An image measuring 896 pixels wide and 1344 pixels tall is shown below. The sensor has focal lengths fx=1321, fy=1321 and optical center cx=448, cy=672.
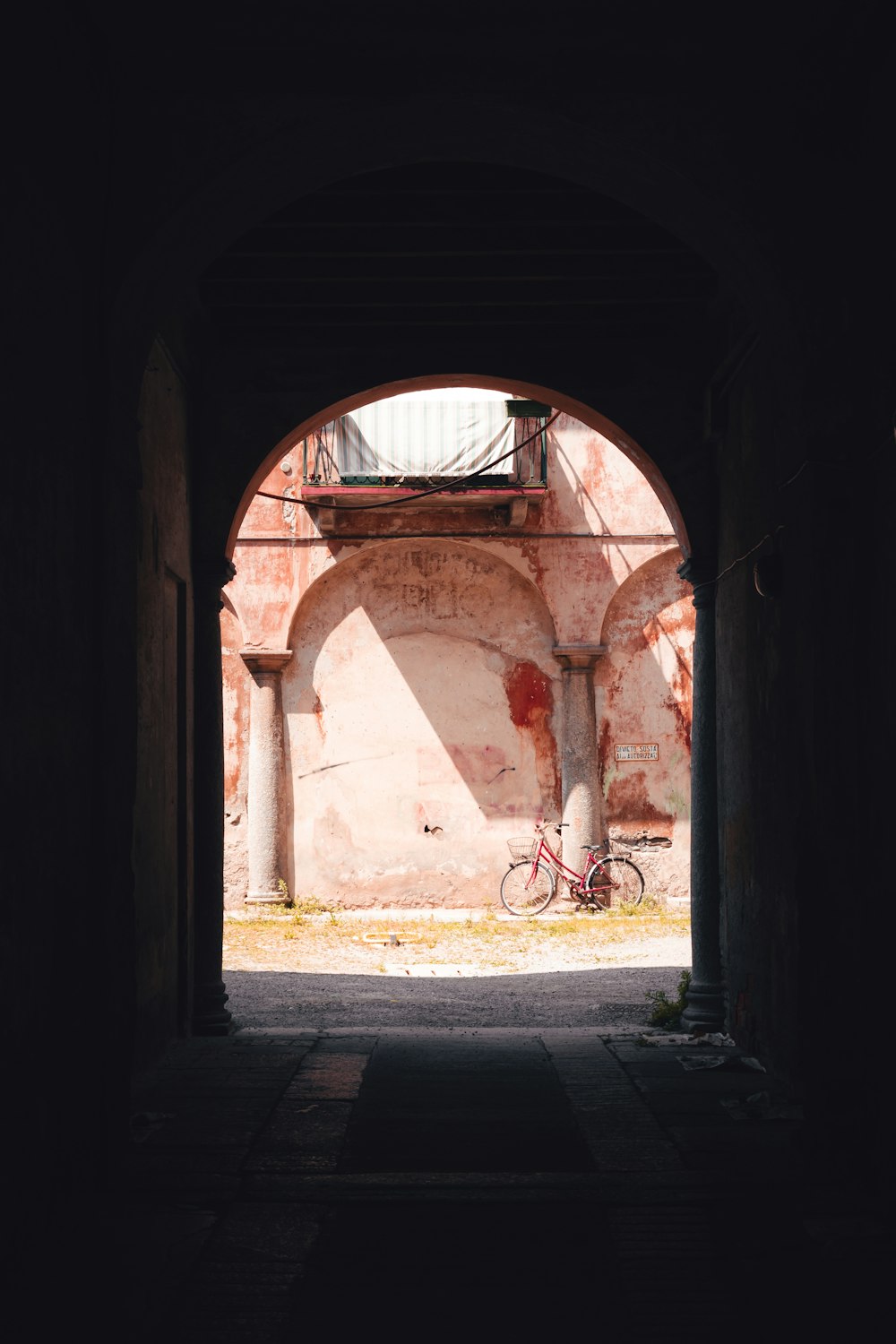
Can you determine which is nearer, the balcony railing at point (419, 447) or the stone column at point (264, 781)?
the balcony railing at point (419, 447)

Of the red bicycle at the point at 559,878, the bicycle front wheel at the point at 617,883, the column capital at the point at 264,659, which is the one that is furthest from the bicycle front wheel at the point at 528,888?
the column capital at the point at 264,659

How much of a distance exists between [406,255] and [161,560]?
1.97 meters

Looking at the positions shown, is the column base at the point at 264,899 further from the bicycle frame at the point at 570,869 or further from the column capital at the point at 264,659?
the bicycle frame at the point at 570,869

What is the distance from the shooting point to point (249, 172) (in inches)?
187

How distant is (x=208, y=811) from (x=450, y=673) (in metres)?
8.53

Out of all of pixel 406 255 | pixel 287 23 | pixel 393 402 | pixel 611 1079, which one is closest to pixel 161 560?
pixel 406 255

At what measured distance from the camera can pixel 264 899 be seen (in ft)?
51.1

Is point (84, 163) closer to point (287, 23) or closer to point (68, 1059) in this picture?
point (287, 23)

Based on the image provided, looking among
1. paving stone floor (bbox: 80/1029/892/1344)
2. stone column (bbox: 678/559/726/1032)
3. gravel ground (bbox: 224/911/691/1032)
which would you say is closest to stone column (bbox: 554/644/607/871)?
gravel ground (bbox: 224/911/691/1032)

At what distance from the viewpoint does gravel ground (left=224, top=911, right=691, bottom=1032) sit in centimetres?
870

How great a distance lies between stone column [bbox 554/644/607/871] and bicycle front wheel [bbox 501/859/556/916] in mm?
345

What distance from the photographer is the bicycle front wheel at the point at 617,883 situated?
1597 centimetres

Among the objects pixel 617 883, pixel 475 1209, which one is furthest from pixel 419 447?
pixel 475 1209

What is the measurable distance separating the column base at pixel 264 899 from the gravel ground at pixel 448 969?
328mm
